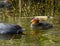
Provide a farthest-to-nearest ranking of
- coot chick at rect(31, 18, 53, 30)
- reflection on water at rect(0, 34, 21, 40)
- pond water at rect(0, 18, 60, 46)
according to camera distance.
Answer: coot chick at rect(31, 18, 53, 30) < reflection on water at rect(0, 34, 21, 40) < pond water at rect(0, 18, 60, 46)

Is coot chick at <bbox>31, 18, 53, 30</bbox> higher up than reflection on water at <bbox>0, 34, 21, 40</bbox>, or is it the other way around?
coot chick at <bbox>31, 18, 53, 30</bbox>

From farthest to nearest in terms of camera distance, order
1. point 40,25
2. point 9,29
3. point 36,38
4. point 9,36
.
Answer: point 40,25
point 9,29
point 9,36
point 36,38

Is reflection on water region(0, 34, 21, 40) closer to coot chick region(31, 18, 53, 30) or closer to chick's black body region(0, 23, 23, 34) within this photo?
chick's black body region(0, 23, 23, 34)

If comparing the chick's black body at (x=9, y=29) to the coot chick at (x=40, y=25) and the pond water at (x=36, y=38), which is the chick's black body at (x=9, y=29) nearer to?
the pond water at (x=36, y=38)

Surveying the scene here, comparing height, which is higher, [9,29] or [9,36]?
[9,29]

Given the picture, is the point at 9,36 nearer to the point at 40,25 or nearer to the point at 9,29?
the point at 9,29

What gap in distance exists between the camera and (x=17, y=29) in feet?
26.2

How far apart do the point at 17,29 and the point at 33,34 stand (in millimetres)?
412

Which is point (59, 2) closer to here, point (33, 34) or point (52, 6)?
point (52, 6)

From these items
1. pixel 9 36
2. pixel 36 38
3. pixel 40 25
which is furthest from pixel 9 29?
pixel 40 25

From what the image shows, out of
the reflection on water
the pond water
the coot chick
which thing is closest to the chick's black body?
the reflection on water

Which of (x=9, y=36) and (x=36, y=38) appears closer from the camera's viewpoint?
(x=36, y=38)

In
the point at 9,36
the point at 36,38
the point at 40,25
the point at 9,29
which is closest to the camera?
the point at 36,38

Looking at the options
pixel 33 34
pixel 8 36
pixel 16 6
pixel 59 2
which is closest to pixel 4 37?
pixel 8 36
